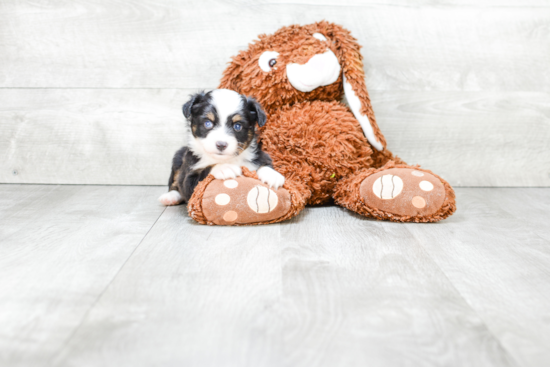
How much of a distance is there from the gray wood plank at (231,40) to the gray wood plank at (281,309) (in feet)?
3.43

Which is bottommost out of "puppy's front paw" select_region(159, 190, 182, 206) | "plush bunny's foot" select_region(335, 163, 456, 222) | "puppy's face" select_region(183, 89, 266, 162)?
"puppy's front paw" select_region(159, 190, 182, 206)

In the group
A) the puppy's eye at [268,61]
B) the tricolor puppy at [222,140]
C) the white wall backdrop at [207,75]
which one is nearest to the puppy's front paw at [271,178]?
the tricolor puppy at [222,140]

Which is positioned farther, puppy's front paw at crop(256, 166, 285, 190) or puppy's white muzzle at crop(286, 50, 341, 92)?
puppy's white muzzle at crop(286, 50, 341, 92)

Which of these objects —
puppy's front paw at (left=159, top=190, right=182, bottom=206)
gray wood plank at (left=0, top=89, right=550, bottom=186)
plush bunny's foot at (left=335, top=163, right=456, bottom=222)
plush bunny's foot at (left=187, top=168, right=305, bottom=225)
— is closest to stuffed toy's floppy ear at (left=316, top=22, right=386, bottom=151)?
plush bunny's foot at (left=335, top=163, right=456, bottom=222)

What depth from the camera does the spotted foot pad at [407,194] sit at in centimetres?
157

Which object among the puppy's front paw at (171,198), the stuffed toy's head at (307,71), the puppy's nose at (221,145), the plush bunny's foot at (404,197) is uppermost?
the stuffed toy's head at (307,71)

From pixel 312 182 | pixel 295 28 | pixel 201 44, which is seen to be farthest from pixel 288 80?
pixel 201 44

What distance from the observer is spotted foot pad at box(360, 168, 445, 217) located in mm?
1565

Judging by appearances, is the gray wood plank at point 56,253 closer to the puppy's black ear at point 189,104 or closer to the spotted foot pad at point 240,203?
the spotted foot pad at point 240,203

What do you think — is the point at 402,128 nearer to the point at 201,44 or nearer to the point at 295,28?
the point at 295,28

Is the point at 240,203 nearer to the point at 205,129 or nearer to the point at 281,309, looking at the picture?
the point at 205,129

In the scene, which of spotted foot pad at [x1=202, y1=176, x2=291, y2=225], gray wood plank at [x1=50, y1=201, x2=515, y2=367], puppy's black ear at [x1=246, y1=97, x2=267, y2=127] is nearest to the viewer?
gray wood plank at [x1=50, y1=201, x2=515, y2=367]

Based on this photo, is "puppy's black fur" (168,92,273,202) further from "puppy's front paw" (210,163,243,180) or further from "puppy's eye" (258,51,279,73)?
"puppy's eye" (258,51,279,73)

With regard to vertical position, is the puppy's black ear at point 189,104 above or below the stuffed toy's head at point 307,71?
below
